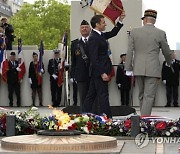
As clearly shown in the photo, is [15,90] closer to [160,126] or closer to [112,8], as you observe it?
[112,8]

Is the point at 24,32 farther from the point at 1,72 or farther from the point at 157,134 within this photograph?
the point at 157,134

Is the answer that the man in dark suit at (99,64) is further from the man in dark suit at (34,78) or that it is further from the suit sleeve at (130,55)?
the man in dark suit at (34,78)

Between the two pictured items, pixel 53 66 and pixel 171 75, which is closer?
pixel 171 75

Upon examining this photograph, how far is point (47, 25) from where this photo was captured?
70.3m

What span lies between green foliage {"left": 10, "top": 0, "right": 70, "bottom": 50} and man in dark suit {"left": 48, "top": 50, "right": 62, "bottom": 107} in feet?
146

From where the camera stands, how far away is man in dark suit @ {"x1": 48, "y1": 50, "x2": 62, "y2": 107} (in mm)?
22562

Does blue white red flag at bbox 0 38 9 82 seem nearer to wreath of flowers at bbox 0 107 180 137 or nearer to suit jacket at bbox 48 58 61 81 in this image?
suit jacket at bbox 48 58 61 81

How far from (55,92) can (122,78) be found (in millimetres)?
2380

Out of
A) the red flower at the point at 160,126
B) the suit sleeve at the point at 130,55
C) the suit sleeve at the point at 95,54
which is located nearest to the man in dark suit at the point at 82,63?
the suit sleeve at the point at 130,55

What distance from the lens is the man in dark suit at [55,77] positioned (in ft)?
74.0

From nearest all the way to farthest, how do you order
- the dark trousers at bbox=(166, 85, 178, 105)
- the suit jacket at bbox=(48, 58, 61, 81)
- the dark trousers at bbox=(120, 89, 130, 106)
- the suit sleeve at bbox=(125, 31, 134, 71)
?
the suit sleeve at bbox=(125, 31, 134, 71), the dark trousers at bbox=(166, 85, 178, 105), the dark trousers at bbox=(120, 89, 130, 106), the suit jacket at bbox=(48, 58, 61, 81)

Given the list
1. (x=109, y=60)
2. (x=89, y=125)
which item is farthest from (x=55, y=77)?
(x=89, y=125)

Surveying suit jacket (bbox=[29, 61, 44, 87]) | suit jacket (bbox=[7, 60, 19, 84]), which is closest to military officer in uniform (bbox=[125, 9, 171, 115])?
suit jacket (bbox=[29, 61, 44, 87])

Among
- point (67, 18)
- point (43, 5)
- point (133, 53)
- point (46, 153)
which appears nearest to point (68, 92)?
point (133, 53)
